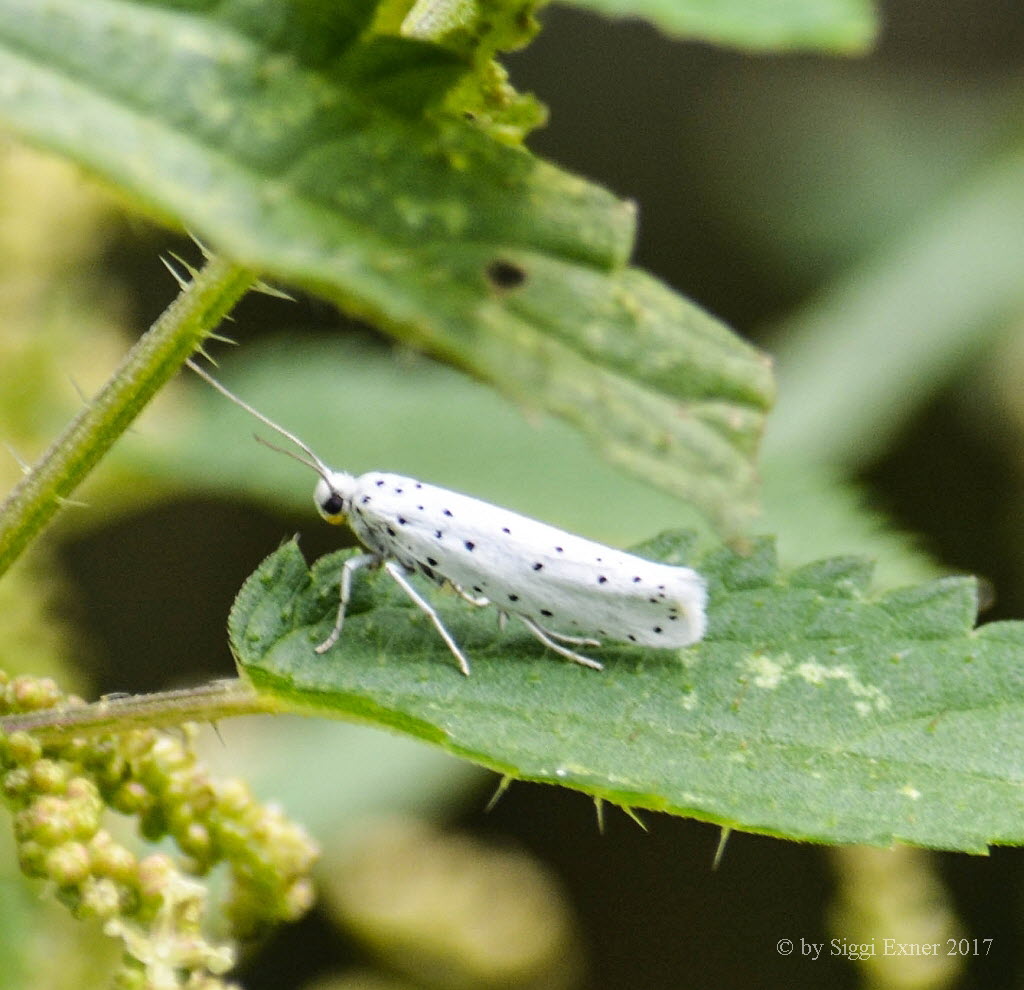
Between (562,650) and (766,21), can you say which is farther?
(766,21)

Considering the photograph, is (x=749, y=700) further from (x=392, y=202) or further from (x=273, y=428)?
(x=273, y=428)

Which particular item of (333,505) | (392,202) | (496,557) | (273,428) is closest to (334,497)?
(333,505)

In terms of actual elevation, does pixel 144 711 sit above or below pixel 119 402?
below

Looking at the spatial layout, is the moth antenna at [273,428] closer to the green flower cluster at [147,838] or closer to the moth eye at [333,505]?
the moth eye at [333,505]

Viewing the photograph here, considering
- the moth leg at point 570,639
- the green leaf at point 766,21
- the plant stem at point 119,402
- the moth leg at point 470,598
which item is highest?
the green leaf at point 766,21

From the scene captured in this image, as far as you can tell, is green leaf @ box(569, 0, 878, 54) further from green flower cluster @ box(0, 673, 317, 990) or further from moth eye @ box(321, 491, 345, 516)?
green flower cluster @ box(0, 673, 317, 990)

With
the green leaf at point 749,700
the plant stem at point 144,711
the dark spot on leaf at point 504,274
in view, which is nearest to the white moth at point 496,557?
the green leaf at point 749,700

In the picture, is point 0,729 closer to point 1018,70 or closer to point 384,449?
point 384,449

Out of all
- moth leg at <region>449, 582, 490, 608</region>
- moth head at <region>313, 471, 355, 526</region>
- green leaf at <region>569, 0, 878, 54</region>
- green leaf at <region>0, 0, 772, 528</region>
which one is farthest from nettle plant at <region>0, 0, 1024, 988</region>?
green leaf at <region>569, 0, 878, 54</region>
